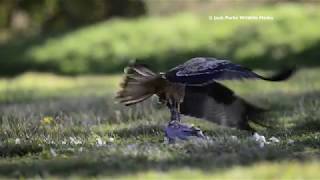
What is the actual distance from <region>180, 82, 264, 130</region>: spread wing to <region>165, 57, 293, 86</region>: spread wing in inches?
20.8

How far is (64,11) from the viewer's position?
2134cm

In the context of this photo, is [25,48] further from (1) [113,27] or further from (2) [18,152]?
(2) [18,152]

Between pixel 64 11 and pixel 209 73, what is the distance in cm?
1527

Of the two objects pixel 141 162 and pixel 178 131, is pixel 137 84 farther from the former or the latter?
pixel 141 162

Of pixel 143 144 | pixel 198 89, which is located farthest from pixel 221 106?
pixel 143 144

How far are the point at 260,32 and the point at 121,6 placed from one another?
4665 millimetres

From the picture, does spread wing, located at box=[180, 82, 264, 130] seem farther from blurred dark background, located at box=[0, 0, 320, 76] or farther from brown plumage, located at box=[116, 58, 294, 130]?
blurred dark background, located at box=[0, 0, 320, 76]

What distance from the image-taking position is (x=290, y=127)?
8.06 m

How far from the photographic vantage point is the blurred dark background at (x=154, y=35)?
17.4 meters

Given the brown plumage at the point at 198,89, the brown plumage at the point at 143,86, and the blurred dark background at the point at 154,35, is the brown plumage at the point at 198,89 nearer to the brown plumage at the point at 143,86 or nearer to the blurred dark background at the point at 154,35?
the brown plumage at the point at 143,86

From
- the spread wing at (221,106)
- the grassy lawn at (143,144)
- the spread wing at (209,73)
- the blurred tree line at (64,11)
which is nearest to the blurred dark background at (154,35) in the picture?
the blurred tree line at (64,11)

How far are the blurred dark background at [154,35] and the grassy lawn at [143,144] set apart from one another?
5.25 metres

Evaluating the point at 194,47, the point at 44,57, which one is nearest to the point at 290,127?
the point at 194,47

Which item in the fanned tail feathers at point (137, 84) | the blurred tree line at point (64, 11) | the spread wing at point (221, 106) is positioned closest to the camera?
the fanned tail feathers at point (137, 84)
